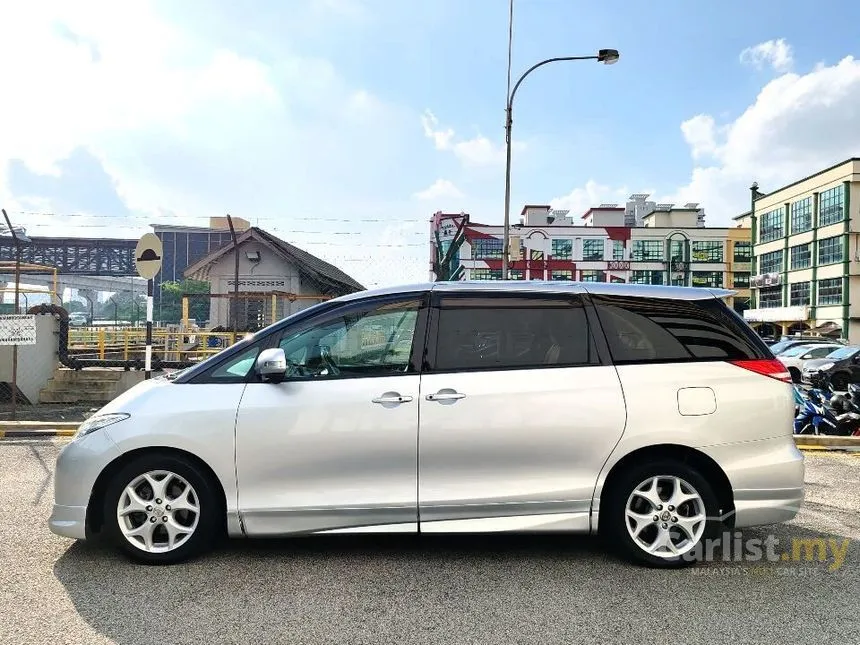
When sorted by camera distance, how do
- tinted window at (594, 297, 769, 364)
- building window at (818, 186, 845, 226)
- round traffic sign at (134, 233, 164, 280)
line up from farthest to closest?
1. building window at (818, 186, 845, 226)
2. round traffic sign at (134, 233, 164, 280)
3. tinted window at (594, 297, 769, 364)

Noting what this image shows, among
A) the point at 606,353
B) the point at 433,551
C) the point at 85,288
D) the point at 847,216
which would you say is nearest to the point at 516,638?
the point at 433,551

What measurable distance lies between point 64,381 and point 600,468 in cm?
1148

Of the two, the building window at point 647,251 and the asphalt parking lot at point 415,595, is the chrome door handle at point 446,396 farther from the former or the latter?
the building window at point 647,251

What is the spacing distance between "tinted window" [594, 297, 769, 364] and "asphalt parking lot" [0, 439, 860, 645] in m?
1.33

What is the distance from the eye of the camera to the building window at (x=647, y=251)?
6475 centimetres

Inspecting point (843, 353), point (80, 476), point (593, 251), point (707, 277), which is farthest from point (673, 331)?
point (707, 277)

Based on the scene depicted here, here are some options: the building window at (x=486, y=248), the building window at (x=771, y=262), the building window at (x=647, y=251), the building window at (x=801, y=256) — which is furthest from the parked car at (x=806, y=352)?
the building window at (x=647, y=251)

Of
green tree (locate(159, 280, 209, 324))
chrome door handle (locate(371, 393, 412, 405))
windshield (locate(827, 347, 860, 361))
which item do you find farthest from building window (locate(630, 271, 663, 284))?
chrome door handle (locate(371, 393, 412, 405))

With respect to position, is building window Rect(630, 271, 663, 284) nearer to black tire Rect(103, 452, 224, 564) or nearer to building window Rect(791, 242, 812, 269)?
building window Rect(791, 242, 812, 269)

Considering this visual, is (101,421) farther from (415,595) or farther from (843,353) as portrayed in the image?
(843,353)

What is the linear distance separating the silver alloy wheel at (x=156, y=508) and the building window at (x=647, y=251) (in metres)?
65.9

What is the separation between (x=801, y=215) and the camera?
51094 millimetres

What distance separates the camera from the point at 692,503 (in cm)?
371

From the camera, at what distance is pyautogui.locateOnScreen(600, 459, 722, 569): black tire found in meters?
3.66
